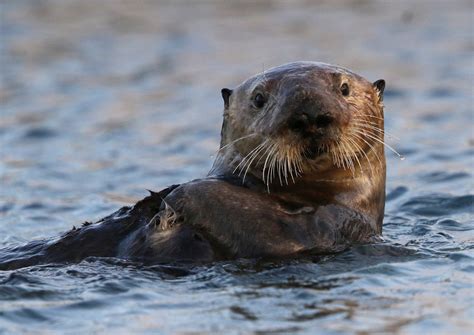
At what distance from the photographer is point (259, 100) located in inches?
276

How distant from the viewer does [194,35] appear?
58.0 feet

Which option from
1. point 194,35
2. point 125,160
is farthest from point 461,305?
point 194,35

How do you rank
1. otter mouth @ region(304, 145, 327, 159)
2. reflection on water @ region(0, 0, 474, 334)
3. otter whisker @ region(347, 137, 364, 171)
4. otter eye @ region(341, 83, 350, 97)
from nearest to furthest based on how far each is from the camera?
reflection on water @ region(0, 0, 474, 334) < otter mouth @ region(304, 145, 327, 159) < otter whisker @ region(347, 137, 364, 171) < otter eye @ region(341, 83, 350, 97)

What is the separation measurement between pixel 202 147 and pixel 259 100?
16.5ft

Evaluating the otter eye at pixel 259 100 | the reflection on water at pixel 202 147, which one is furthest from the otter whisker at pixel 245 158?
the reflection on water at pixel 202 147

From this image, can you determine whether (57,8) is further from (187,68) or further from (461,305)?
(461,305)

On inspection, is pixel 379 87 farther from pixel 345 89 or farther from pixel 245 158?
pixel 245 158

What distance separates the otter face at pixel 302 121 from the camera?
6504 mm

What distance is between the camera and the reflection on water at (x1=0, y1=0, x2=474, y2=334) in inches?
226

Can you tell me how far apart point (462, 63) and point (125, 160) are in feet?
19.3

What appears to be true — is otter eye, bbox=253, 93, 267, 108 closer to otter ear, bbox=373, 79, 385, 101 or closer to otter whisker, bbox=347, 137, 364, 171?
otter whisker, bbox=347, 137, 364, 171

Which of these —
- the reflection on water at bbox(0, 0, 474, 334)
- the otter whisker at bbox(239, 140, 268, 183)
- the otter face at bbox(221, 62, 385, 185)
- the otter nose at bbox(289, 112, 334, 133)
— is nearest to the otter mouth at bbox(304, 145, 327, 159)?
the otter face at bbox(221, 62, 385, 185)

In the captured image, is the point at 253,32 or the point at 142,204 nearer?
the point at 142,204

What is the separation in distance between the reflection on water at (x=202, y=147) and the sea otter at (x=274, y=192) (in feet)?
0.57
